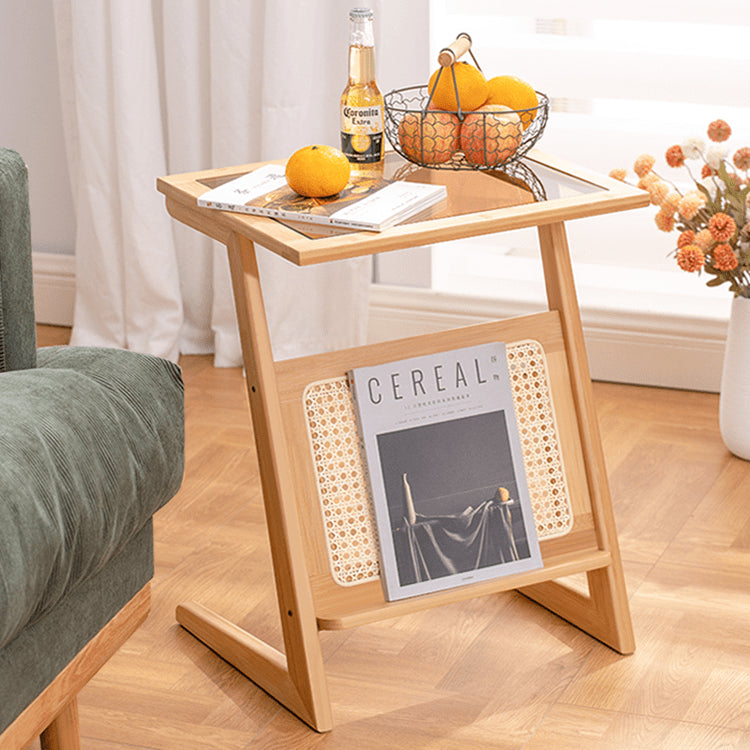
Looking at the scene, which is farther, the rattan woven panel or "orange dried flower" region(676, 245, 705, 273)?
"orange dried flower" region(676, 245, 705, 273)

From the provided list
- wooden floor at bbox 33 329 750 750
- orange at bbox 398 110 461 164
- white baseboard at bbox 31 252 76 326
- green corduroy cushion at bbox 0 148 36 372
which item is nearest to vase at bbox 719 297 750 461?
wooden floor at bbox 33 329 750 750

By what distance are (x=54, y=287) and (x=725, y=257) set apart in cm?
171

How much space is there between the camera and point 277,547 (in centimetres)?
156

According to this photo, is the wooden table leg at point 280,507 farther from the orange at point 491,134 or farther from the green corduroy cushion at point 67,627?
the orange at point 491,134

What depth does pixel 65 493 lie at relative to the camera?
1.19m

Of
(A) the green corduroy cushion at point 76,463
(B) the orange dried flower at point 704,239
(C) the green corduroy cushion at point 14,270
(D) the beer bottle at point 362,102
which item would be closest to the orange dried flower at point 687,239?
(B) the orange dried flower at point 704,239

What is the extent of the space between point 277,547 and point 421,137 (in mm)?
566

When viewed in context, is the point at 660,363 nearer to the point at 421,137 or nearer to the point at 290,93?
the point at 290,93

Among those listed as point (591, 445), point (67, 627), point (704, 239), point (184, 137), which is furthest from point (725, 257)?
point (67, 627)

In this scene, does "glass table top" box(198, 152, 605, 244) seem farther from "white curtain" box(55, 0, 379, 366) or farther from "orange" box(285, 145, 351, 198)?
"white curtain" box(55, 0, 379, 366)

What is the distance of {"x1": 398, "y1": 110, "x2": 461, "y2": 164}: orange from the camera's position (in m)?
1.59

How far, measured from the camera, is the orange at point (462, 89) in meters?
1.61

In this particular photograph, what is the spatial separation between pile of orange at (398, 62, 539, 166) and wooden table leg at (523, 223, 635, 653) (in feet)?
0.51

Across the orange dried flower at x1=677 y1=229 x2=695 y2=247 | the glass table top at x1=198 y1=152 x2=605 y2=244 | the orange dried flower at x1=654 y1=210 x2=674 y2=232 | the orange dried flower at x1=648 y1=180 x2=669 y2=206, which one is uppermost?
the glass table top at x1=198 y1=152 x2=605 y2=244
